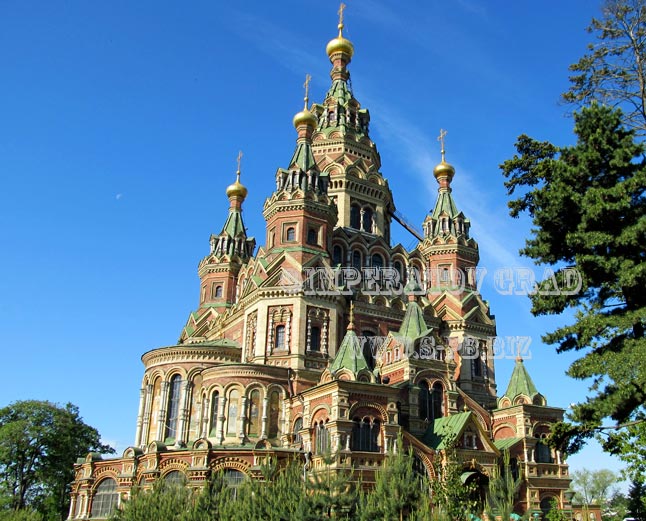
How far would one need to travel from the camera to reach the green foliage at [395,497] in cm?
1569

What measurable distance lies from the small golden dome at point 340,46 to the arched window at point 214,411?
95.6ft

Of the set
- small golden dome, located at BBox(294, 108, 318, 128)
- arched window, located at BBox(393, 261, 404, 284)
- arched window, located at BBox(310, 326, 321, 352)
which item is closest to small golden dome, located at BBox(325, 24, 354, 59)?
small golden dome, located at BBox(294, 108, 318, 128)

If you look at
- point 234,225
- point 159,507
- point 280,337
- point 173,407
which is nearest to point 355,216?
point 234,225

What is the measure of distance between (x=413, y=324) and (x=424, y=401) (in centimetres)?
422

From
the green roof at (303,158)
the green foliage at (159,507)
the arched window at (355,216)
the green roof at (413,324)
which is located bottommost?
the green foliage at (159,507)

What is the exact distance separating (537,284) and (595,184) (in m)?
3.21

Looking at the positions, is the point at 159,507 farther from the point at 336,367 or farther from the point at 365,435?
the point at 336,367

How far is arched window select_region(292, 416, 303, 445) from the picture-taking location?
95.6 feet

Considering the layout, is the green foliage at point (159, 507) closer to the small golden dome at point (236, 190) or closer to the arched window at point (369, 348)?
the arched window at point (369, 348)

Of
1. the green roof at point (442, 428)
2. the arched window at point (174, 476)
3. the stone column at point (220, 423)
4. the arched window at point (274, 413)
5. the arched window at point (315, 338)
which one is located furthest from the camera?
the arched window at point (315, 338)

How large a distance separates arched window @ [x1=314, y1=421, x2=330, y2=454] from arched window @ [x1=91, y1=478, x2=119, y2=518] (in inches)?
401

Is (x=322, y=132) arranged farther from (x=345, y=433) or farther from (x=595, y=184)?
(x=595, y=184)

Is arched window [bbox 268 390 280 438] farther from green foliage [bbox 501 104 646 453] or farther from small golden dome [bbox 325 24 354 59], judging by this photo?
small golden dome [bbox 325 24 354 59]

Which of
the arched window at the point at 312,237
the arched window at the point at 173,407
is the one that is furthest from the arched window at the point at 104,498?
the arched window at the point at 312,237
